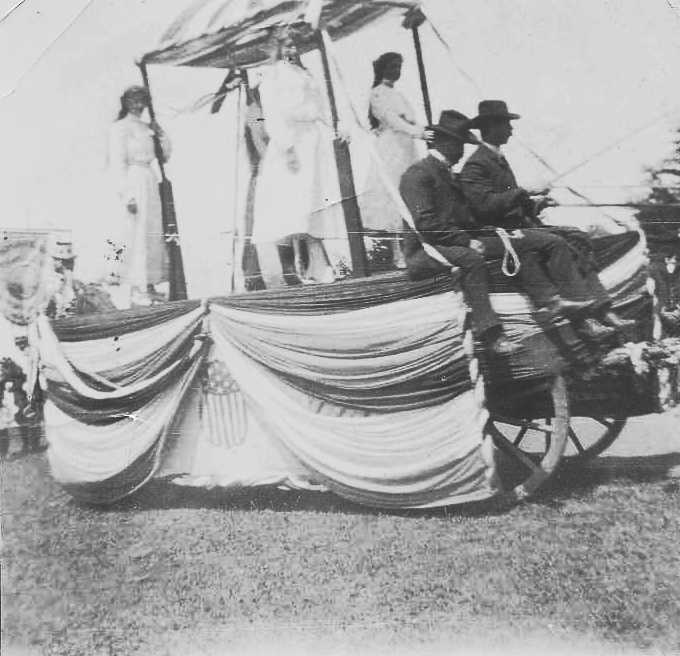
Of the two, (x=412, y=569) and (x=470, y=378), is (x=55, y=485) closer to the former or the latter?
(x=412, y=569)

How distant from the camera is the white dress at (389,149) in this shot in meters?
3.38

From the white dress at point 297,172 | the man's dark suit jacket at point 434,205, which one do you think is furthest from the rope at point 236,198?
the man's dark suit jacket at point 434,205

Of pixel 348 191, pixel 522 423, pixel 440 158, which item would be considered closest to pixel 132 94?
pixel 348 191

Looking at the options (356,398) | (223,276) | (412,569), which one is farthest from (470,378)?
(223,276)

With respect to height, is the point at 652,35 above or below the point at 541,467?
above

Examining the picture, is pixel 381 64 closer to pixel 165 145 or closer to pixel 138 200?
pixel 165 145

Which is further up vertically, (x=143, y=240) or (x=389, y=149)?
(x=389, y=149)

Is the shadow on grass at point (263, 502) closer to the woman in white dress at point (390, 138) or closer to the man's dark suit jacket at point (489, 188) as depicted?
the woman in white dress at point (390, 138)

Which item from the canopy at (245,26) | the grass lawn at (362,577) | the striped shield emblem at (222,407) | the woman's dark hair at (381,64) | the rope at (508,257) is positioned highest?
the canopy at (245,26)

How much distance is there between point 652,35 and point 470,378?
184cm

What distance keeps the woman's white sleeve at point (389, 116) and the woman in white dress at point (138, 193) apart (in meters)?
1.00

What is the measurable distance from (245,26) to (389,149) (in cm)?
88

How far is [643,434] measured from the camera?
3.45 meters

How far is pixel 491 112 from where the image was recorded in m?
3.38
